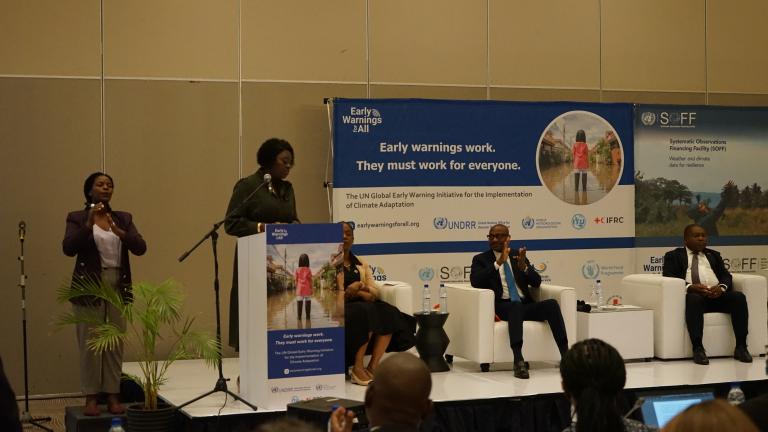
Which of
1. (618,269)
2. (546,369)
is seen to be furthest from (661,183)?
(546,369)

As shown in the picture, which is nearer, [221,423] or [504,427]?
[221,423]

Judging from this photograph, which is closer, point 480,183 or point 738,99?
point 480,183

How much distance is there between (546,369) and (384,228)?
66.5 inches

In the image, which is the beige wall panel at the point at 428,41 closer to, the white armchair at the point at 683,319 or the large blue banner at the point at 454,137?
the large blue banner at the point at 454,137

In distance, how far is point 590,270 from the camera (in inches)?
326

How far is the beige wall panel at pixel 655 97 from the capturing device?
8.78 metres

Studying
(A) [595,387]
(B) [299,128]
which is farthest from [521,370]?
(A) [595,387]

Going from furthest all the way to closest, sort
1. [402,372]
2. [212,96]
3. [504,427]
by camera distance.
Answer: [212,96] < [504,427] < [402,372]

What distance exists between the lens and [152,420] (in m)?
5.25

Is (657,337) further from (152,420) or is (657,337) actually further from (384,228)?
(152,420)

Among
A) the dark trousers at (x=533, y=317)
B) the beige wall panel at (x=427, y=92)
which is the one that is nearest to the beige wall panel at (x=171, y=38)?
the beige wall panel at (x=427, y=92)

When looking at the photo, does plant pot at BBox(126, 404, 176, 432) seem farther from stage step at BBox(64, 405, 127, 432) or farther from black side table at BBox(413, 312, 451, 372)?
black side table at BBox(413, 312, 451, 372)

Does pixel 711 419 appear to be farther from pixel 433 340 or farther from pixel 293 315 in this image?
pixel 433 340

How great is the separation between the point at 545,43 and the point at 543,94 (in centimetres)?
45
